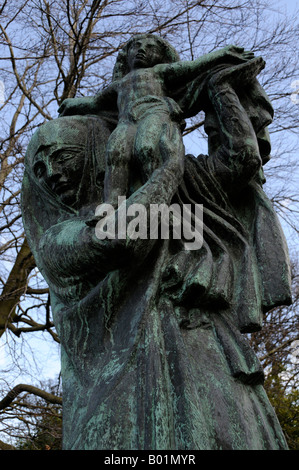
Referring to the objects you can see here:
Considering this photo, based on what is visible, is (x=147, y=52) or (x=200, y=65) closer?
(x=200, y=65)

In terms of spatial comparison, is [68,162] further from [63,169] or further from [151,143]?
[151,143]

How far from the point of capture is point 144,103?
3.21 meters

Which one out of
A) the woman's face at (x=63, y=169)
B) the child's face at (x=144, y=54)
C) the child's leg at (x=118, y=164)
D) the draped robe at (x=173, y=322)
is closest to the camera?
the draped robe at (x=173, y=322)

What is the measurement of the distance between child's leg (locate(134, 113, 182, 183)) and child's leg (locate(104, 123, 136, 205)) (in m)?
0.05

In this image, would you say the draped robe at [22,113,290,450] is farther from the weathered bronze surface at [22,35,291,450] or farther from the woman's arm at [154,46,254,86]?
the woman's arm at [154,46,254,86]

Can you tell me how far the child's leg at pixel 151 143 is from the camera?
292 cm

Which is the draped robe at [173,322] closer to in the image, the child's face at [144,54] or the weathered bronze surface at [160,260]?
the weathered bronze surface at [160,260]

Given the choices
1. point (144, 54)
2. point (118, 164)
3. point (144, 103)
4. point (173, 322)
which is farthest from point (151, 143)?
point (173, 322)

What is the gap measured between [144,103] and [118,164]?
0.48 metres

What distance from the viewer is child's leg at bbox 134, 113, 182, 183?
2924 mm

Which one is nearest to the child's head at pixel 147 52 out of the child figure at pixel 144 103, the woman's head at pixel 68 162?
the child figure at pixel 144 103
